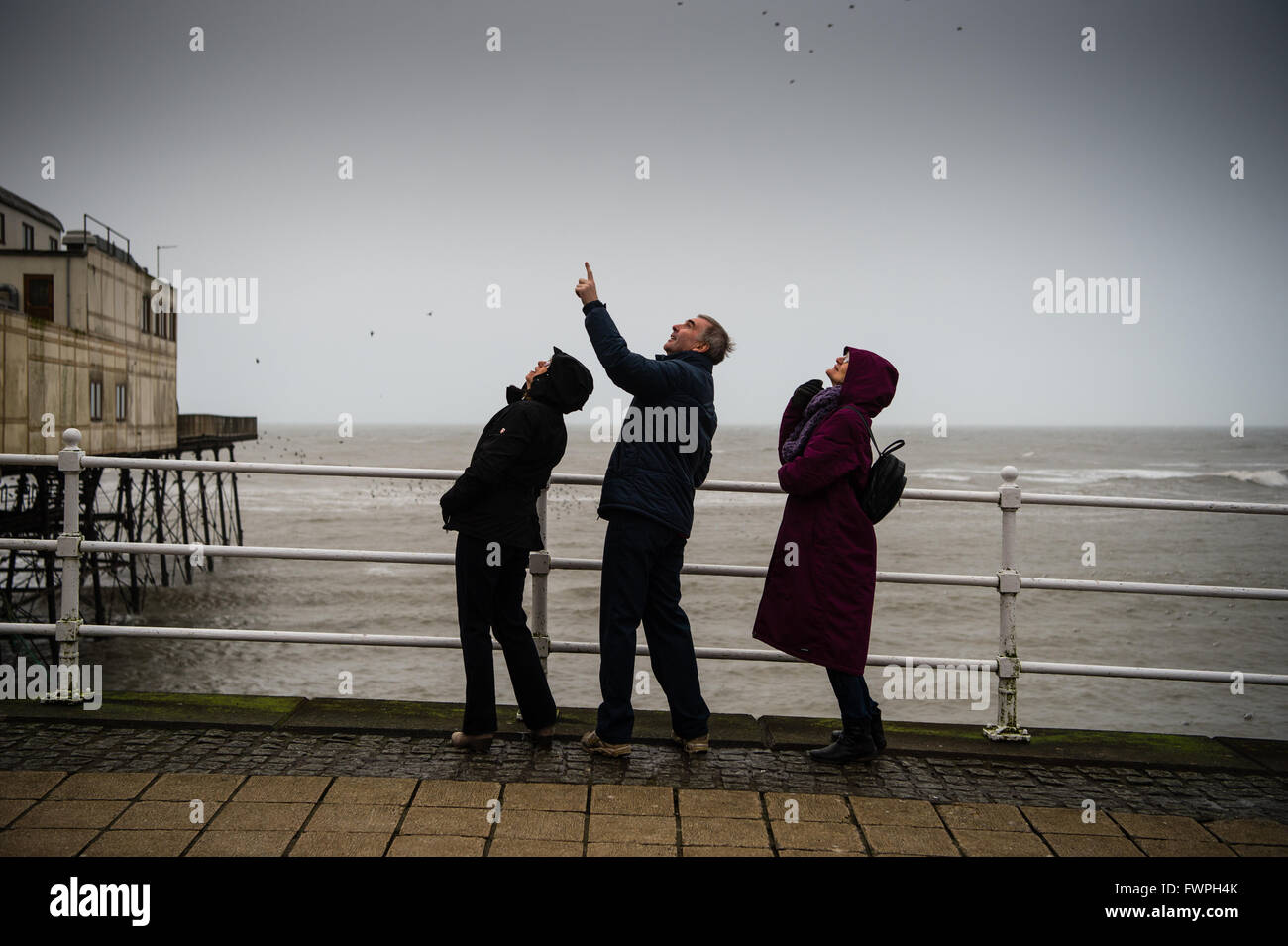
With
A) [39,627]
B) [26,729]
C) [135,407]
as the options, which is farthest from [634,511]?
[135,407]

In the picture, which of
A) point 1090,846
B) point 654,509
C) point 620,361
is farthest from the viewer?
point 654,509

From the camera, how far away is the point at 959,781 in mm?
4035

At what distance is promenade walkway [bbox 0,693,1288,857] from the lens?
131 inches

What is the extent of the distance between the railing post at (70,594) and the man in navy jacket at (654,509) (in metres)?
2.37

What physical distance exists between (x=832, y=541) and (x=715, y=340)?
3.17ft

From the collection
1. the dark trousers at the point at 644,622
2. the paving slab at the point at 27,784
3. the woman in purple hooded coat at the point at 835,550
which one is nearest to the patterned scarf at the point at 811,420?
the woman in purple hooded coat at the point at 835,550

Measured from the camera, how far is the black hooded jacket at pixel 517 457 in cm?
414

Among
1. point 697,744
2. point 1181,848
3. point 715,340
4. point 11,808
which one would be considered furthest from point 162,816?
point 1181,848

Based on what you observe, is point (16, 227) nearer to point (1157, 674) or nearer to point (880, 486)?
point (880, 486)

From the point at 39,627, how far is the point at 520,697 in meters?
2.49

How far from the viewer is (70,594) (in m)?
4.79

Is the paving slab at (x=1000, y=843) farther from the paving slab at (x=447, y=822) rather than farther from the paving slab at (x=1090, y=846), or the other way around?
the paving slab at (x=447, y=822)

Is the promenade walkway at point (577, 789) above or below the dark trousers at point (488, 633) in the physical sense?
below

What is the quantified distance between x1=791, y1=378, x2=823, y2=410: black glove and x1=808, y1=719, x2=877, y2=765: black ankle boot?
4.40 feet
